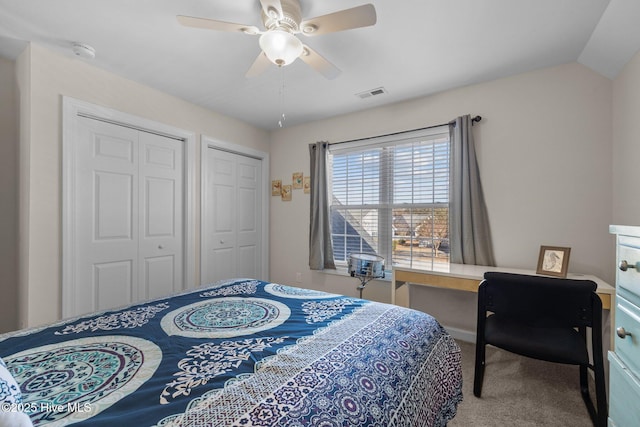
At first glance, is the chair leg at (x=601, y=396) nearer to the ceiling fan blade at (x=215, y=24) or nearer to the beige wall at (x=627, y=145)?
the beige wall at (x=627, y=145)

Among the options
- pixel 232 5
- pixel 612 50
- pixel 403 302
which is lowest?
pixel 403 302

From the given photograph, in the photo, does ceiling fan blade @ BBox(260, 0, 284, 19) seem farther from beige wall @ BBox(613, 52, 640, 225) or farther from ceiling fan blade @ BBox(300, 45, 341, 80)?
beige wall @ BBox(613, 52, 640, 225)

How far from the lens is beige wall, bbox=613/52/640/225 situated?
1.75 meters

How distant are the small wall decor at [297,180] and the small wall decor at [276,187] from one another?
244 mm

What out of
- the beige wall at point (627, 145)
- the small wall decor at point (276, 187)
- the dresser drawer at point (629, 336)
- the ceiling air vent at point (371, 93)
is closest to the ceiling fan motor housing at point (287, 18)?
the ceiling air vent at point (371, 93)

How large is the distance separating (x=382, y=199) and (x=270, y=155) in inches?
69.9

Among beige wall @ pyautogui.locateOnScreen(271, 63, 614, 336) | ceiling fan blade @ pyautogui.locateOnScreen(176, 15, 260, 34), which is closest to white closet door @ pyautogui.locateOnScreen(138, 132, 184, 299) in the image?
ceiling fan blade @ pyautogui.locateOnScreen(176, 15, 260, 34)

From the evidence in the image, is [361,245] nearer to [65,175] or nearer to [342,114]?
[342,114]

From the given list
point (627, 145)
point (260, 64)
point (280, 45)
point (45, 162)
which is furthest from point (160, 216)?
point (627, 145)

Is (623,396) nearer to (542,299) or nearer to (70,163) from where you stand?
(542,299)

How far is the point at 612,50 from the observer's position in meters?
1.84

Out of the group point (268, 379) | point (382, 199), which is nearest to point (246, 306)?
point (268, 379)

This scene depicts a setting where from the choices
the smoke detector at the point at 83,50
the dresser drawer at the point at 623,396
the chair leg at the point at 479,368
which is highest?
the smoke detector at the point at 83,50

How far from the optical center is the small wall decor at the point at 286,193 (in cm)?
382
